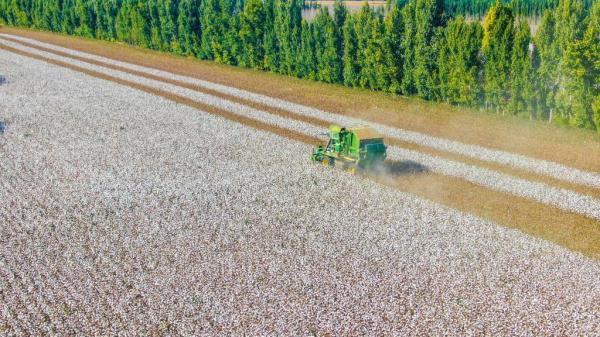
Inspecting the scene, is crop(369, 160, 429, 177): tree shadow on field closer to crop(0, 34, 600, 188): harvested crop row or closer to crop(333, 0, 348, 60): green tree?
crop(0, 34, 600, 188): harvested crop row

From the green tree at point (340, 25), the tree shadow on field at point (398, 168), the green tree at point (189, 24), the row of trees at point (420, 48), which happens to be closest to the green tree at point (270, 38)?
the row of trees at point (420, 48)

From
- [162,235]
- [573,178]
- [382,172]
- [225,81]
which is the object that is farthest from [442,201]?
[225,81]

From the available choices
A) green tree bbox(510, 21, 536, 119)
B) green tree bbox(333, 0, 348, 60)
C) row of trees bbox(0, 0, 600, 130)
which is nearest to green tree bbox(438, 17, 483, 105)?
row of trees bbox(0, 0, 600, 130)

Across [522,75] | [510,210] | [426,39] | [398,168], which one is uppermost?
[426,39]

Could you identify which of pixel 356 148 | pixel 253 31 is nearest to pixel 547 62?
pixel 356 148

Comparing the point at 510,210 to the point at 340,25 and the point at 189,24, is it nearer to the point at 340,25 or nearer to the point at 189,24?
the point at 340,25

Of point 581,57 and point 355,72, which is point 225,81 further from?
point 581,57
